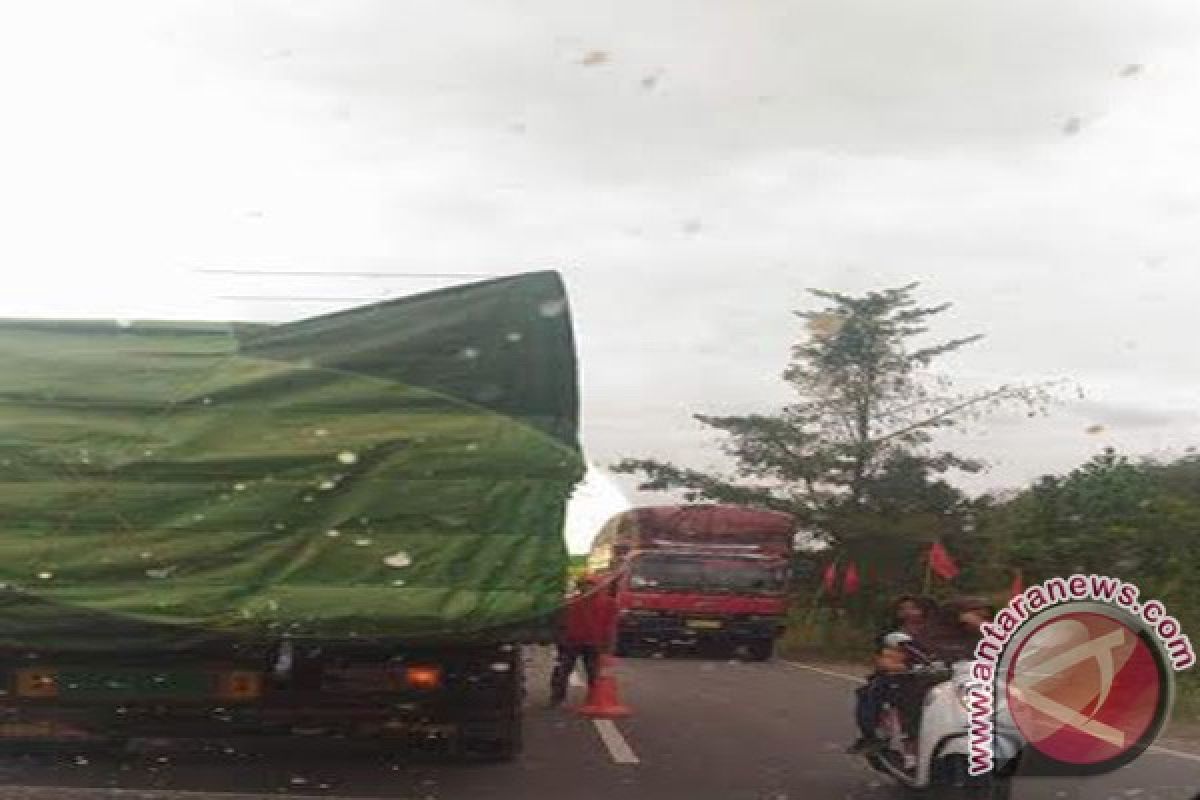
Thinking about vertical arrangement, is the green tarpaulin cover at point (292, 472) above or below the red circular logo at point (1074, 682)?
above

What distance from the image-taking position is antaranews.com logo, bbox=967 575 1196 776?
607cm

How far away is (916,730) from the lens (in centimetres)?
669

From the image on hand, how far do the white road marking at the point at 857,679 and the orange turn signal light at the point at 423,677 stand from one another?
1970 mm

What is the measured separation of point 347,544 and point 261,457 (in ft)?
1.82

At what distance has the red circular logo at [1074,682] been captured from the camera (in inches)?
239

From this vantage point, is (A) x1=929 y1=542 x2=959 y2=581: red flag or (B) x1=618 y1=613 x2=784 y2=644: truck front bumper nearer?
(A) x1=929 y1=542 x2=959 y2=581: red flag

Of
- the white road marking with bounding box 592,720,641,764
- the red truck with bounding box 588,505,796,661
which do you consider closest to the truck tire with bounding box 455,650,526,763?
the white road marking with bounding box 592,720,641,764

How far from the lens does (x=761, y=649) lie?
9797mm

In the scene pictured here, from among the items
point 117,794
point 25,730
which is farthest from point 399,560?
point 25,730

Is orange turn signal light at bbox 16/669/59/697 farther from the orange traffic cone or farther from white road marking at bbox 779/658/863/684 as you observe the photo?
white road marking at bbox 779/658/863/684

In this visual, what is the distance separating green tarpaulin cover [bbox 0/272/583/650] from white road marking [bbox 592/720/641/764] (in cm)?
143

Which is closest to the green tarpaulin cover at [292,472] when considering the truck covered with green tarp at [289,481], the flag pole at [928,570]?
the truck covered with green tarp at [289,481]

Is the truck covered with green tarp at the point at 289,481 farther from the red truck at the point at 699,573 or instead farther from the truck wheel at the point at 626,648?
the truck wheel at the point at 626,648

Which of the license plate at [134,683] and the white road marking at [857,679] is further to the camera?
the white road marking at [857,679]
